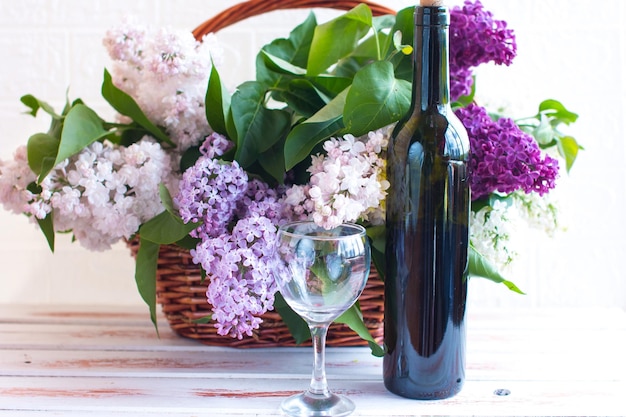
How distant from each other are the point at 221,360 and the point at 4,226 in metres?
0.67

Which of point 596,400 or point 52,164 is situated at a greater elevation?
point 52,164

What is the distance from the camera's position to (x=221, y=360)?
95cm

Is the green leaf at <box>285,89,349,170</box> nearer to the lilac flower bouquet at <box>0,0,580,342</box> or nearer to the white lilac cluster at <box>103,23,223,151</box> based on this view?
the lilac flower bouquet at <box>0,0,580,342</box>

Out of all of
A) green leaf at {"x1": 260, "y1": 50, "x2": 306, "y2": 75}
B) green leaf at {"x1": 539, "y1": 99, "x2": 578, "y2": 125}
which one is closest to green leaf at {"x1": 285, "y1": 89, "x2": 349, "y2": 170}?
green leaf at {"x1": 260, "y1": 50, "x2": 306, "y2": 75}

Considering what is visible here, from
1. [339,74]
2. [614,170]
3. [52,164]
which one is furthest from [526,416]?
[614,170]

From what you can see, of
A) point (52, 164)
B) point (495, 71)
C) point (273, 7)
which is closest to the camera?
point (52, 164)

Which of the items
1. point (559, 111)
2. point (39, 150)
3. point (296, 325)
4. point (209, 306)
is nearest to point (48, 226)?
point (39, 150)

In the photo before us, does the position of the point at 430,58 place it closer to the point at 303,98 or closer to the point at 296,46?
the point at 303,98

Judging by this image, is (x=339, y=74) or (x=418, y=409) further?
(x=339, y=74)

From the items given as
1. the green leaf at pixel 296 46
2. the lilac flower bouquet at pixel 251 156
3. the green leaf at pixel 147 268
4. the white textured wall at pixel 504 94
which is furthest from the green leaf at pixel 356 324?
the white textured wall at pixel 504 94

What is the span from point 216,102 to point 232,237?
0.18m

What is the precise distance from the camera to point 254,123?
2.93ft

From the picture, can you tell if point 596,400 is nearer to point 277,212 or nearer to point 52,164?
point 277,212

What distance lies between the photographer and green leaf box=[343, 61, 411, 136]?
799mm
